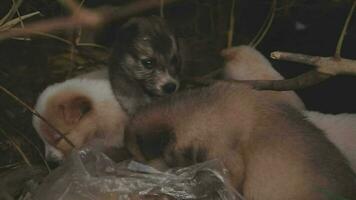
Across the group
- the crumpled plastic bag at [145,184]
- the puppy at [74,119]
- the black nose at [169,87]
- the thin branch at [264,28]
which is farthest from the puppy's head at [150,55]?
the crumpled plastic bag at [145,184]

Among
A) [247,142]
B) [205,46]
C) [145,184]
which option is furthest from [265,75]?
[145,184]

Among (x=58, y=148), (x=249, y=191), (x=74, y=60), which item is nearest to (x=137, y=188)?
(x=249, y=191)

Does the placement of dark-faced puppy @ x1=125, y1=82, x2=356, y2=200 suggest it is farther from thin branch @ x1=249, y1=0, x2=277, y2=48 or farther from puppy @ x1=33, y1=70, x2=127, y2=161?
thin branch @ x1=249, y1=0, x2=277, y2=48

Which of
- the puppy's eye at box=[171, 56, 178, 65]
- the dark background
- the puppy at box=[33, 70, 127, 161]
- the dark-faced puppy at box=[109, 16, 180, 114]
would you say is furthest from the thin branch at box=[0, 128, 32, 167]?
the puppy's eye at box=[171, 56, 178, 65]

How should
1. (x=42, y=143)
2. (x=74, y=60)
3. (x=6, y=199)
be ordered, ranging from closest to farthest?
(x=6, y=199)
(x=42, y=143)
(x=74, y=60)

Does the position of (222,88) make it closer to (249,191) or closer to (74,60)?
(249,191)

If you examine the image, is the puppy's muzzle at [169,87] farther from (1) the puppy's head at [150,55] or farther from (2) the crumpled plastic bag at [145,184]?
(2) the crumpled plastic bag at [145,184]
